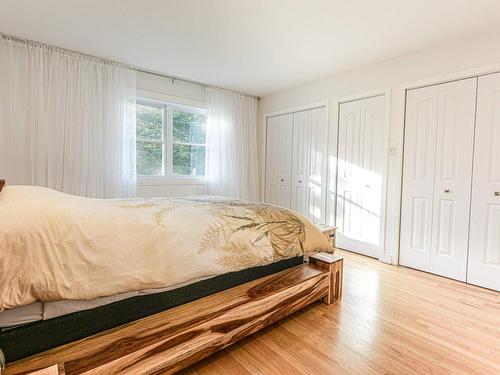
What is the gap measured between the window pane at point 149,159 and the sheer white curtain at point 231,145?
717mm

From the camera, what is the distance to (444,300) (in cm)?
219

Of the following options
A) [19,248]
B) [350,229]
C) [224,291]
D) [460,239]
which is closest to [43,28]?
[19,248]

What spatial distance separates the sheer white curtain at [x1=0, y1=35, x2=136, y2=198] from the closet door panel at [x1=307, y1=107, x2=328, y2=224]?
2463mm

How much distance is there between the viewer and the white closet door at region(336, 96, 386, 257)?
10.5 feet

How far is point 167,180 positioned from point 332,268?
2656 mm

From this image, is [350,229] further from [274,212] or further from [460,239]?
[274,212]

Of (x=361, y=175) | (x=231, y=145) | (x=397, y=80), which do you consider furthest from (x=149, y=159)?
(x=397, y=80)

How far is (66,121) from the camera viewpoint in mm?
2973

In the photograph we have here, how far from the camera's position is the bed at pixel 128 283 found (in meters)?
1.01

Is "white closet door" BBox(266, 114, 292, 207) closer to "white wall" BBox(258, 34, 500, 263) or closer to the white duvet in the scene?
"white wall" BBox(258, 34, 500, 263)

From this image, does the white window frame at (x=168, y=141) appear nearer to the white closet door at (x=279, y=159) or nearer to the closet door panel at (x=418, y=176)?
the white closet door at (x=279, y=159)

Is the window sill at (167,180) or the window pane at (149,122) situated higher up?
the window pane at (149,122)

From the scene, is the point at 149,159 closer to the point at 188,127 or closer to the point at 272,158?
the point at 188,127

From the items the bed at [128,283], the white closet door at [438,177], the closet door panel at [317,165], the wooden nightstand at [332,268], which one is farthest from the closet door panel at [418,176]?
the bed at [128,283]
